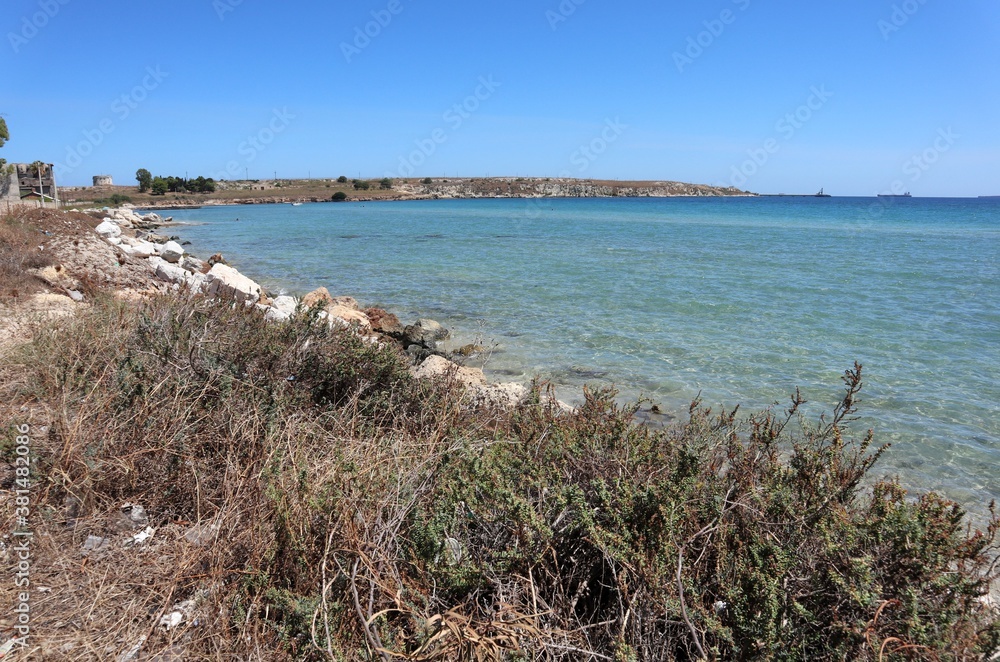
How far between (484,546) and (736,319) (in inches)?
460

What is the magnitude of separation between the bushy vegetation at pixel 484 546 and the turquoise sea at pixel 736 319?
3.46m

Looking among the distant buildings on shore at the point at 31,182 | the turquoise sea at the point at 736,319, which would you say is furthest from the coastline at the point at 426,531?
the distant buildings on shore at the point at 31,182

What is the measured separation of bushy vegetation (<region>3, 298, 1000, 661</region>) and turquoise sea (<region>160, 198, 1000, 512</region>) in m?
3.46

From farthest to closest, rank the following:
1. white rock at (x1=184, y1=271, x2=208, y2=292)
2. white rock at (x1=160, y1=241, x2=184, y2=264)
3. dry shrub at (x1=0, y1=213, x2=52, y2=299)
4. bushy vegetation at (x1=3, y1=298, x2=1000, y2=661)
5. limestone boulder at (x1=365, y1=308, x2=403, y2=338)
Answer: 1. white rock at (x1=160, y1=241, x2=184, y2=264)
2. limestone boulder at (x1=365, y1=308, x2=403, y2=338)
3. dry shrub at (x1=0, y1=213, x2=52, y2=299)
4. white rock at (x1=184, y1=271, x2=208, y2=292)
5. bushy vegetation at (x1=3, y1=298, x2=1000, y2=661)

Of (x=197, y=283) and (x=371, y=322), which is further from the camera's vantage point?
(x=371, y=322)

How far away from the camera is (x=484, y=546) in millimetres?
2508

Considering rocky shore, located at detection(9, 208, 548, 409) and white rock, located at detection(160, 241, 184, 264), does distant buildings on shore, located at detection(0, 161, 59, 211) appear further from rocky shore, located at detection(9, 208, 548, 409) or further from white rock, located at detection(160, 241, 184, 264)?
rocky shore, located at detection(9, 208, 548, 409)

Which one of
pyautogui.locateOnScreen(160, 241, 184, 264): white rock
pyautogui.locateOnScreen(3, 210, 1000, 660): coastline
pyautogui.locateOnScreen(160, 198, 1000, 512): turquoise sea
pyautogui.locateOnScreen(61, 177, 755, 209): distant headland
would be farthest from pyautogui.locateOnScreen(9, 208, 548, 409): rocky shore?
pyautogui.locateOnScreen(61, 177, 755, 209): distant headland

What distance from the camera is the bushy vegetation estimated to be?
2131mm

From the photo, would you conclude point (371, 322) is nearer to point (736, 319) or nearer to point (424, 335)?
point (424, 335)

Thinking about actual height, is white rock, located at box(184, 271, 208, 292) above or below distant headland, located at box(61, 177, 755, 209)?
below

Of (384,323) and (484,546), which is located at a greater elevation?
(484,546)

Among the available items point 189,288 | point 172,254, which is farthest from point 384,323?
point 172,254

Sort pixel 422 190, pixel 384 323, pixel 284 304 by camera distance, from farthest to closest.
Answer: pixel 422 190
pixel 384 323
pixel 284 304
